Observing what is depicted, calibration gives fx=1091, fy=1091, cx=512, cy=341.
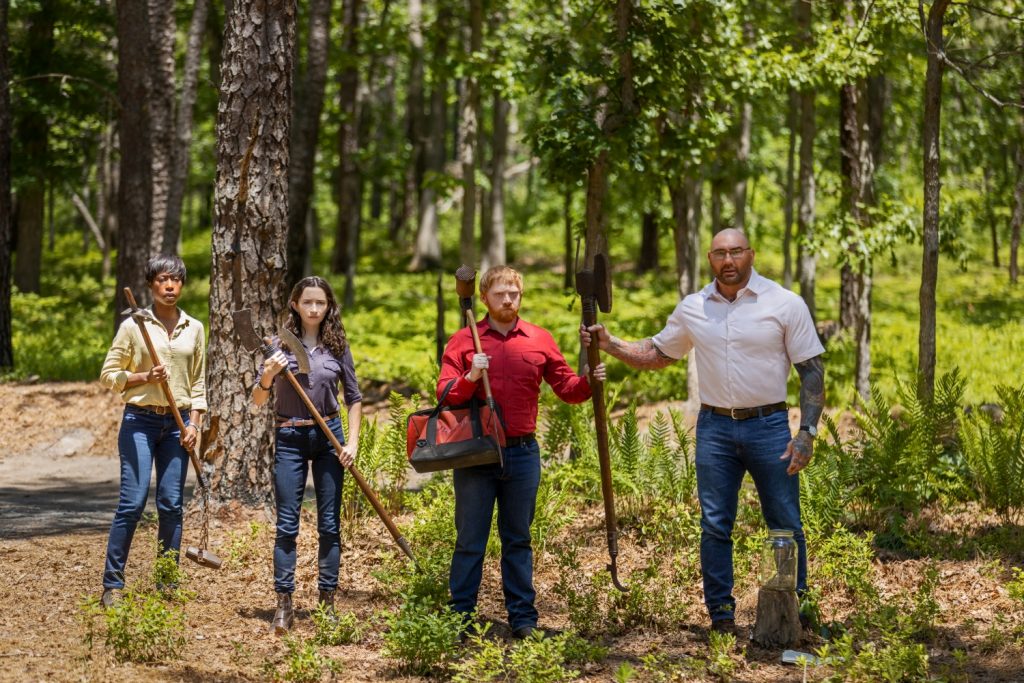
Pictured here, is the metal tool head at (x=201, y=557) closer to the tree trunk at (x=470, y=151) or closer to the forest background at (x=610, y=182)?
the forest background at (x=610, y=182)

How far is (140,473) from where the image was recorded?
626 centimetres

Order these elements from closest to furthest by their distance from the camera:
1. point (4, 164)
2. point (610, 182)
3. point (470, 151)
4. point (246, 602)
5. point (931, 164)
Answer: point (246, 602) → point (931, 164) → point (4, 164) → point (610, 182) → point (470, 151)

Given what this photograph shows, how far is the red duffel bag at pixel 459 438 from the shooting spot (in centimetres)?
557

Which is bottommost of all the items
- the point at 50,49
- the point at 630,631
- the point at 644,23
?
the point at 630,631

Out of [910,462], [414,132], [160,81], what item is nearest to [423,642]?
[910,462]

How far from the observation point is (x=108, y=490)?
10.4m

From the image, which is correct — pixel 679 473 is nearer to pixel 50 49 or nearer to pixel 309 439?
pixel 309 439

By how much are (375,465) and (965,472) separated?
4547mm

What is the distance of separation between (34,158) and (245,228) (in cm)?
1766

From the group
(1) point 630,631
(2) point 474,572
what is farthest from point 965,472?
(2) point 474,572

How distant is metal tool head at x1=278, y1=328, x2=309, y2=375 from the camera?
5969 millimetres

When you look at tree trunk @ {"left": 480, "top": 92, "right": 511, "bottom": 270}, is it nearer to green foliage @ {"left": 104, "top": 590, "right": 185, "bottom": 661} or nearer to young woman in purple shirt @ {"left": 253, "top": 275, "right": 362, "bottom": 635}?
young woman in purple shirt @ {"left": 253, "top": 275, "right": 362, "bottom": 635}

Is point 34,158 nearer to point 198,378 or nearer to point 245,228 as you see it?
point 245,228

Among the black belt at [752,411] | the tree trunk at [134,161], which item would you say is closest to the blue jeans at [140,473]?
the black belt at [752,411]
